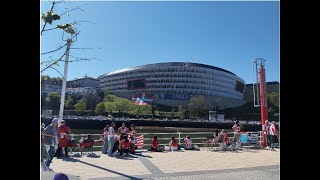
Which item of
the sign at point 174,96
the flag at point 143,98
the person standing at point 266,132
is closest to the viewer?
the person standing at point 266,132

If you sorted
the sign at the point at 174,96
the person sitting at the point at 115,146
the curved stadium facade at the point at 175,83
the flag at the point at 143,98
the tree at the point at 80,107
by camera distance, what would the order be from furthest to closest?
the curved stadium facade at the point at 175,83 < the sign at the point at 174,96 < the flag at the point at 143,98 < the tree at the point at 80,107 < the person sitting at the point at 115,146

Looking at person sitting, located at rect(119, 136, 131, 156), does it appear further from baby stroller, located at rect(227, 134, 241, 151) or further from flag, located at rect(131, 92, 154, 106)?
flag, located at rect(131, 92, 154, 106)

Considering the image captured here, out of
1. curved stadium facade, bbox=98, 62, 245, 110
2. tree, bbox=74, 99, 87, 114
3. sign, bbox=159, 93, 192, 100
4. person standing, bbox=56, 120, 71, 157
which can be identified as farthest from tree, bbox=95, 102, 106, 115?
person standing, bbox=56, 120, 71, 157

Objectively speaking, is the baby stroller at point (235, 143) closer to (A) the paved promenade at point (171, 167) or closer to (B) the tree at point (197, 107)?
(A) the paved promenade at point (171, 167)

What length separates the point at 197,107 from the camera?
261 ft

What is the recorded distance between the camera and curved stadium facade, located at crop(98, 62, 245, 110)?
299 feet

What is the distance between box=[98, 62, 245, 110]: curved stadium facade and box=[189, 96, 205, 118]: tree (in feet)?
30.4

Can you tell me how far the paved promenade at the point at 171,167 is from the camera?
8219mm

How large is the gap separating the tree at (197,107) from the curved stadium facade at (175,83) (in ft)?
30.4

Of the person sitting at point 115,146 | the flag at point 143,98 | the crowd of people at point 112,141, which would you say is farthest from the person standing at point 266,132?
the flag at point 143,98

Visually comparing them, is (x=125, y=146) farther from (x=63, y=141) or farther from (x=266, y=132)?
(x=266, y=132)
